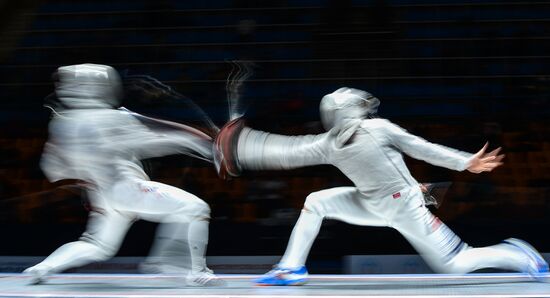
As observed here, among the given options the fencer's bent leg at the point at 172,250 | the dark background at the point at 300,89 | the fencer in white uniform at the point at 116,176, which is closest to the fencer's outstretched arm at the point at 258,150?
the fencer in white uniform at the point at 116,176

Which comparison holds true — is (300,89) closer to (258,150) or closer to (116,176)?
(258,150)

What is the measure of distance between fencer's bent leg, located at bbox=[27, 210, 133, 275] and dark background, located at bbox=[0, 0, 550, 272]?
6.76ft

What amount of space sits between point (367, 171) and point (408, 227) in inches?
14.7

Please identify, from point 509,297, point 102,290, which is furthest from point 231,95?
point 509,297

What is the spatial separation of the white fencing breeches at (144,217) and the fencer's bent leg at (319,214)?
0.49m

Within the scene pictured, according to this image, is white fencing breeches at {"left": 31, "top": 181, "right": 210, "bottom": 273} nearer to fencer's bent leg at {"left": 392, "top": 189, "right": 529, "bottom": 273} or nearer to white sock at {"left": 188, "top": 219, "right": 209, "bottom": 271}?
white sock at {"left": 188, "top": 219, "right": 209, "bottom": 271}

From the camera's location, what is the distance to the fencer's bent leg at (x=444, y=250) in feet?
15.0

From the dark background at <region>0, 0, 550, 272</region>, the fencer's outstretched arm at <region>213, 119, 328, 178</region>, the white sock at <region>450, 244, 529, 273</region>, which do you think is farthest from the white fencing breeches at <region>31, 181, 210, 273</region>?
the dark background at <region>0, 0, 550, 272</region>

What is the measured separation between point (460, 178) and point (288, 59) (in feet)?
5.79

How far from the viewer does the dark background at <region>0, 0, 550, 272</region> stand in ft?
23.0

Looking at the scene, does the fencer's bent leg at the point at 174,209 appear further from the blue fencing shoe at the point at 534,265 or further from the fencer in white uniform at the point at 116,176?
the blue fencing shoe at the point at 534,265

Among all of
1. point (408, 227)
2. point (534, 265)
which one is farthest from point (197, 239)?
point (534, 265)

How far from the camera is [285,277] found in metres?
4.67

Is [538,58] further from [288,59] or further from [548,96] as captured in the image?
[288,59]
